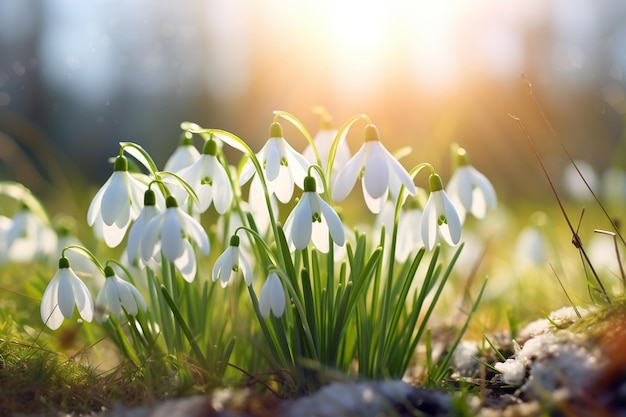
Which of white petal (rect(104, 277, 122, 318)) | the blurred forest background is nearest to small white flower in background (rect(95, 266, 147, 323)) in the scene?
white petal (rect(104, 277, 122, 318))

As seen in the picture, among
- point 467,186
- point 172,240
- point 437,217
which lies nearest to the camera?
point 172,240

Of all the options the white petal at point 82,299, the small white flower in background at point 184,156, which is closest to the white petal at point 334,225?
the small white flower in background at point 184,156

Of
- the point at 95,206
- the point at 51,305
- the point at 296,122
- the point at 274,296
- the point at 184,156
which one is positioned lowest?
the point at 51,305

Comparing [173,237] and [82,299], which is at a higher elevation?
[173,237]

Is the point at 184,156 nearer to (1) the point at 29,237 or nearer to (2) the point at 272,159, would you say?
(2) the point at 272,159

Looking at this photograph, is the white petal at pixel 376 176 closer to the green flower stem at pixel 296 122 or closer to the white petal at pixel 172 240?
the green flower stem at pixel 296 122

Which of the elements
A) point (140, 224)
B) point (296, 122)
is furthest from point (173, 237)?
point (296, 122)

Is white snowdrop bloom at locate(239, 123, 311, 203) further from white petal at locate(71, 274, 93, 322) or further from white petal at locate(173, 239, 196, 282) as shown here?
white petal at locate(71, 274, 93, 322)

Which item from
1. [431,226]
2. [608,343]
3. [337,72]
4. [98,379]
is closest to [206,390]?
[98,379]
